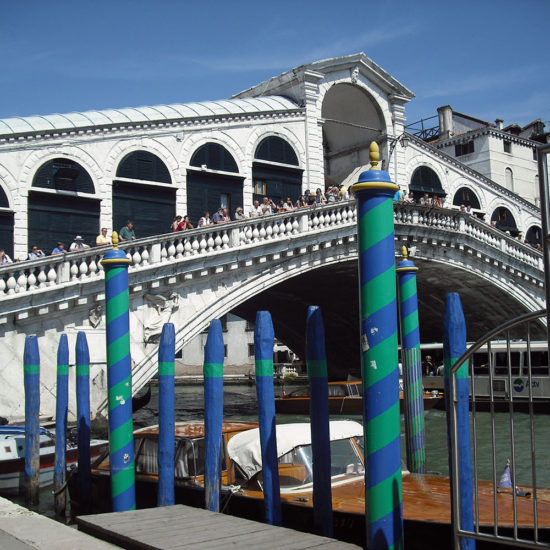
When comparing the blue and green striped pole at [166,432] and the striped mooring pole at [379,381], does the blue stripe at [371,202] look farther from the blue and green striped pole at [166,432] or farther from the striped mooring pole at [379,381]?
the blue and green striped pole at [166,432]

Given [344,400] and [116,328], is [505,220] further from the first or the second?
[116,328]

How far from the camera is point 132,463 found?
Answer: 20.5ft

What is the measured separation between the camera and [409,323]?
22.8 ft

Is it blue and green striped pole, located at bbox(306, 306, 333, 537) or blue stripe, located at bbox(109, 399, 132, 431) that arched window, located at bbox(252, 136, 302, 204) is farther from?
blue and green striped pole, located at bbox(306, 306, 333, 537)

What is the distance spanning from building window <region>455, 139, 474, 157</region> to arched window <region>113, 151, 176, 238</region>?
14111 millimetres

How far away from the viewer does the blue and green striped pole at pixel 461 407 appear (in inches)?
144

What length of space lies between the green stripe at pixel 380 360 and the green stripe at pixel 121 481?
322cm

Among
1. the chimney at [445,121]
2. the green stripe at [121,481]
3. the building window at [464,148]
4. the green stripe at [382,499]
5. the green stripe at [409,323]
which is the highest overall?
the chimney at [445,121]

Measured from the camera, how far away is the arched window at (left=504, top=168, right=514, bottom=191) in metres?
24.8

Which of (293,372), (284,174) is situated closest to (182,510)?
(284,174)

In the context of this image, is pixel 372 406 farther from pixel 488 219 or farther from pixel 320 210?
pixel 488 219

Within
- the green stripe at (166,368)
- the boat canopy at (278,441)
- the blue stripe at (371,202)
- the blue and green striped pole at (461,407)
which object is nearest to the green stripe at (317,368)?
the blue and green striped pole at (461,407)

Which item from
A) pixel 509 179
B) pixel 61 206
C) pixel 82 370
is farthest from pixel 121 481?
pixel 509 179

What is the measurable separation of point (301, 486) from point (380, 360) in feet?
8.12
